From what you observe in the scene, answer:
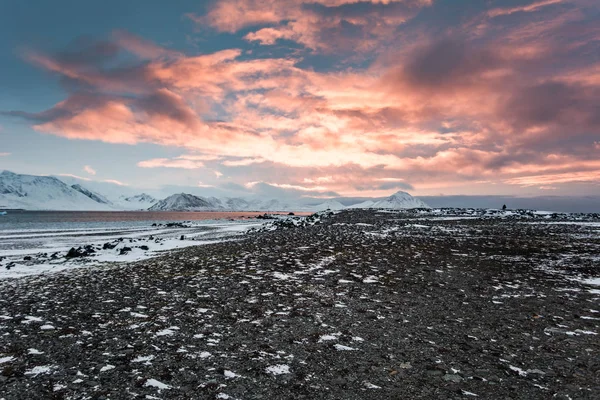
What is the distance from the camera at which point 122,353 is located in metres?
7.40

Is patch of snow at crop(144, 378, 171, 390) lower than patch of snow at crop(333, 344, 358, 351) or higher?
higher

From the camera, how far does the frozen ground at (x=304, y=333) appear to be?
20.0 ft

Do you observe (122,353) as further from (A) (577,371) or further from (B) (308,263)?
(B) (308,263)

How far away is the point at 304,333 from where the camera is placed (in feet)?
28.1

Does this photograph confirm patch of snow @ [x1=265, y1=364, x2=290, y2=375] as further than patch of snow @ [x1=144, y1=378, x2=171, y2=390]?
Yes

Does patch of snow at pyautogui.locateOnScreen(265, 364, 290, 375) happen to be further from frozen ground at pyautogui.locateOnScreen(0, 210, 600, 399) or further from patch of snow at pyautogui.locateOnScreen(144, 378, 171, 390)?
patch of snow at pyautogui.locateOnScreen(144, 378, 171, 390)

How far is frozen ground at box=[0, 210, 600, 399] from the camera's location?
6086mm

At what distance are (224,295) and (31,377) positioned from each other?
647cm

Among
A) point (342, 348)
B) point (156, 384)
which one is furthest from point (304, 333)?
point (156, 384)

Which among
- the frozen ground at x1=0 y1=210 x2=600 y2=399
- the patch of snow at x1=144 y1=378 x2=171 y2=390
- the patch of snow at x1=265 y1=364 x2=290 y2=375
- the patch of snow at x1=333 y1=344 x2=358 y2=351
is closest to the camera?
the patch of snow at x1=144 y1=378 x2=171 y2=390

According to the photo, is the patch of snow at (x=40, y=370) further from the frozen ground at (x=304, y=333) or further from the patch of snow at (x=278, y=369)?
the patch of snow at (x=278, y=369)

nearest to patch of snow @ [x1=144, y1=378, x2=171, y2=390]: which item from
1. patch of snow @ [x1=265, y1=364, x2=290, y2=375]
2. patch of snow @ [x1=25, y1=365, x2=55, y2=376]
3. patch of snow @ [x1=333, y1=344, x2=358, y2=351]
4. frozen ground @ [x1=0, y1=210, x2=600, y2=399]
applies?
frozen ground @ [x1=0, y1=210, x2=600, y2=399]

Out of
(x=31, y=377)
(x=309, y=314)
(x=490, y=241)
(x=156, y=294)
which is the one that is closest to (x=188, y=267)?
(x=156, y=294)

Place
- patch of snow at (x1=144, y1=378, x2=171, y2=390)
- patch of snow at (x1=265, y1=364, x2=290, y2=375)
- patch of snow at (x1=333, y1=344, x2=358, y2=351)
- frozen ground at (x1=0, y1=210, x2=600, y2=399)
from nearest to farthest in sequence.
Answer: patch of snow at (x1=144, y1=378, x2=171, y2=390)
frozen ground at (x1=0, y1=210, x2=600, y2=399)
patch of snow at (x1=265, y1=364, x2=290, y2=375)
patch of snow at (x1=333, y1=344, x2=358, y2=351)
